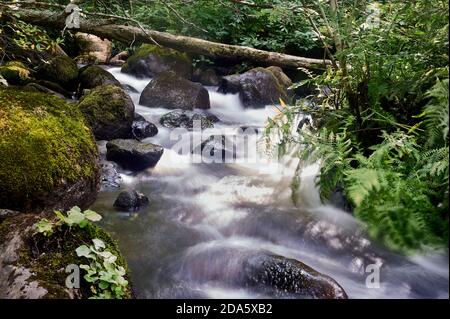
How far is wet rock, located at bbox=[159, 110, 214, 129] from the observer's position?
7959mm

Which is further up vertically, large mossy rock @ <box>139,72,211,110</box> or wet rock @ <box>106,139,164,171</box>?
large mossy rock @ <box>139,72,211,110</box>

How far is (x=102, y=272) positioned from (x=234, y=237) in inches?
79.3

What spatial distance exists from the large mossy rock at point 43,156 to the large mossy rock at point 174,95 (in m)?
4.41

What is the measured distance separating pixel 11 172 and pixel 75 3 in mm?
4843

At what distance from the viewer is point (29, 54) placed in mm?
8773

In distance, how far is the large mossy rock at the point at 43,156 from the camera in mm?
3479

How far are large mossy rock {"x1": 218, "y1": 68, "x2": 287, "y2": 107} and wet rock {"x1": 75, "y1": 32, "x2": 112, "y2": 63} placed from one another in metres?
5.03

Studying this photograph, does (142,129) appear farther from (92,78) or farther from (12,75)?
(12,75)

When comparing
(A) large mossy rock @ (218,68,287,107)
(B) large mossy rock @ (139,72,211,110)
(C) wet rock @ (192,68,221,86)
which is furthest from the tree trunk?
(B) large mossy rock @ (139,72,211,110)

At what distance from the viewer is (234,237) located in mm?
4133

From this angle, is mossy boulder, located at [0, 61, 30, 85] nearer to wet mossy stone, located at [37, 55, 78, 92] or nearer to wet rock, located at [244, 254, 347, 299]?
wet mossy stone, located at [37, 55, 78, 92]

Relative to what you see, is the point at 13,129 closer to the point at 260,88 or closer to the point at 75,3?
the point at 75,3

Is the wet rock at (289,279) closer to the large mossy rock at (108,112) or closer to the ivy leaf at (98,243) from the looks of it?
the ivy leaf at (98,243)

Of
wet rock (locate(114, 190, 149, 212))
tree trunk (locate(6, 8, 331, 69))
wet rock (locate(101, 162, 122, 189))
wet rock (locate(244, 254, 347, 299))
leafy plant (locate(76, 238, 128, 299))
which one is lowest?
wet rock (locate(101, 162, 122, 189))
